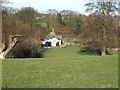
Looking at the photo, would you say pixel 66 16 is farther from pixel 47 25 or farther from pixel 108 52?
pixel 108 52

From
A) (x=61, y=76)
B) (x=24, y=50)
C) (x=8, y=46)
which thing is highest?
(x=8, y=46)

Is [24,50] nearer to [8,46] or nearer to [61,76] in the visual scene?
[8,46]

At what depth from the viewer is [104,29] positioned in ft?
143

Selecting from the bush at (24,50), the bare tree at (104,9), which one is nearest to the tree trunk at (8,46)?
the bush at (24,50)

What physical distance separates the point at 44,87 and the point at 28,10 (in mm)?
54443

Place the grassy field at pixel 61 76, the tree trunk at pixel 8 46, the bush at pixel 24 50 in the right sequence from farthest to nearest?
the bush at pixel 24 50 → the tree trunk at pixel 8 46 → the grassy field at pixel 61 76

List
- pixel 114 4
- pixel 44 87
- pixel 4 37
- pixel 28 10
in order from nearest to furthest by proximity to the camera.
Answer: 1. pixel 44 87
2. pixel 4 37
3. pixel 114 4
4. pixel 28 10

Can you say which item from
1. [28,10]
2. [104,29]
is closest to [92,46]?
[104,29]

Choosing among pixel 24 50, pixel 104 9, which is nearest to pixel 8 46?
pixel 24 50

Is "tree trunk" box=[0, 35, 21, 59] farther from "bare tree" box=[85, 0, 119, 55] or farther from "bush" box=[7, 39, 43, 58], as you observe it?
"bare tree" box=[85, 0, 119, 55]

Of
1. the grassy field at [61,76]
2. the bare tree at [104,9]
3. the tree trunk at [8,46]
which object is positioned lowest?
the grassy field at [61,76]

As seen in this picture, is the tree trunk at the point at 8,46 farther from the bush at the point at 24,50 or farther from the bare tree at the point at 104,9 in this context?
the bare tree at the point at 104,9

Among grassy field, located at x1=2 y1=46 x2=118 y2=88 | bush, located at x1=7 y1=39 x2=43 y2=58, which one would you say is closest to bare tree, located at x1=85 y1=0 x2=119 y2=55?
bush, located at x1=7 y1=39 x2=43 y2=58

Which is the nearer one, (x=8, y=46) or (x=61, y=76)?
(x=61, y=76)
